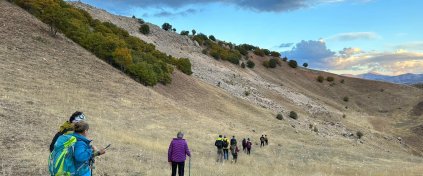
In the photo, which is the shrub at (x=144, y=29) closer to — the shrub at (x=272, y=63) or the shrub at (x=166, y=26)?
the shrub at (x=166, y=26)

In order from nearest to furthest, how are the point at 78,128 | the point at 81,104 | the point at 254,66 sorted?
1. the point at 78,128
2. the point at 81,104
3. the point at 254,66

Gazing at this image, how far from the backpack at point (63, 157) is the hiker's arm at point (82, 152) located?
72 millimetres

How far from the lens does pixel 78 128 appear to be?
6711 mm

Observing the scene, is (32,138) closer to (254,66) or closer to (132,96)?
(132,96)

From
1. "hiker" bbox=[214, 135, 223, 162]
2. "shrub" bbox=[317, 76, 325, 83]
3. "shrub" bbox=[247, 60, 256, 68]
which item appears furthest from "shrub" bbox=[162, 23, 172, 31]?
"hiker" bbox=[214, 135, 223, 162]

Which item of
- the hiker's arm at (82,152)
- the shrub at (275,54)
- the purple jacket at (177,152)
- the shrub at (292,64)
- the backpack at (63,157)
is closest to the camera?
the backpack at (63,157)

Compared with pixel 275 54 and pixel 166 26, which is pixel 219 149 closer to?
pixel 166 26

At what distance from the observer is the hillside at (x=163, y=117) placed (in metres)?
18.3

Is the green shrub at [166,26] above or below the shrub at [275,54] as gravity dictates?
above

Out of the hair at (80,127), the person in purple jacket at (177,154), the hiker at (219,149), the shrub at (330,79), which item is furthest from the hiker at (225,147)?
the shrub at (330,79)

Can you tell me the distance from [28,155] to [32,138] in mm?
2804

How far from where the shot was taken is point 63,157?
6.33 metres

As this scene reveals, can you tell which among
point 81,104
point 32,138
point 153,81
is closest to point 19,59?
point 81,104

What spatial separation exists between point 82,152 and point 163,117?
28.3m
